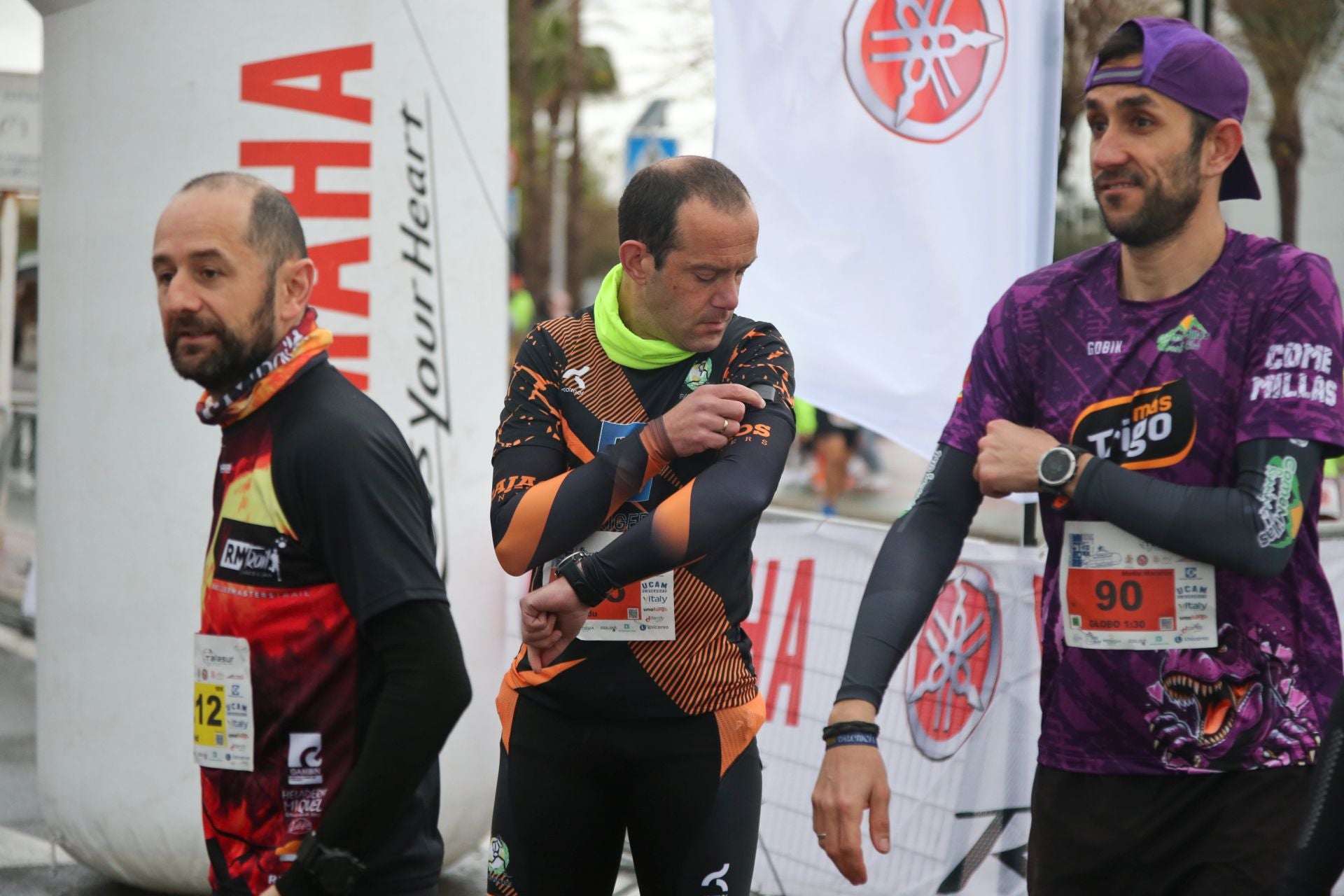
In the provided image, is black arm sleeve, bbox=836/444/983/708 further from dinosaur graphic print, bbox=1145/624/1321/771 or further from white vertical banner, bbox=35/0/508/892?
white vertical banner, bbox=35/0/508/892

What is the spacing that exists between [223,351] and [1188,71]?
5.38ft

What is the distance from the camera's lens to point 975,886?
452 centimetres

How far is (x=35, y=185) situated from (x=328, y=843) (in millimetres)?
10294

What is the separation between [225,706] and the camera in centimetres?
243

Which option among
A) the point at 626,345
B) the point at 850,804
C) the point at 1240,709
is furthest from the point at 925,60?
the point at 850,804

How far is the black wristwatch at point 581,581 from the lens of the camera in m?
2.53

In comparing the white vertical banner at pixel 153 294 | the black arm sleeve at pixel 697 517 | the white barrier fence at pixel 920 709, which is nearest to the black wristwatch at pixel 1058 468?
the black arm sleeve at pixel 697 517

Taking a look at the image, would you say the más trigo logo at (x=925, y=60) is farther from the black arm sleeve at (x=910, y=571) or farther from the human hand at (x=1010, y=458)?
the human hand at (x=1010, y=458)

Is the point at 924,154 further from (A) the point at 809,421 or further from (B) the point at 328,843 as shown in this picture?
(A) the point at 809,421

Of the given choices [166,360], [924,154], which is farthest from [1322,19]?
[166,360]

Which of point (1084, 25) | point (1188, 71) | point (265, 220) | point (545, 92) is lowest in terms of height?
point (265, 220)

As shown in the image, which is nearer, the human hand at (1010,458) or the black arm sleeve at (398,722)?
the black arm sleeve at (398,722)

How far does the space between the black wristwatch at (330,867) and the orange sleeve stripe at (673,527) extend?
2.37 ft

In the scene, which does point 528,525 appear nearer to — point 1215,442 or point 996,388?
point 996,388
